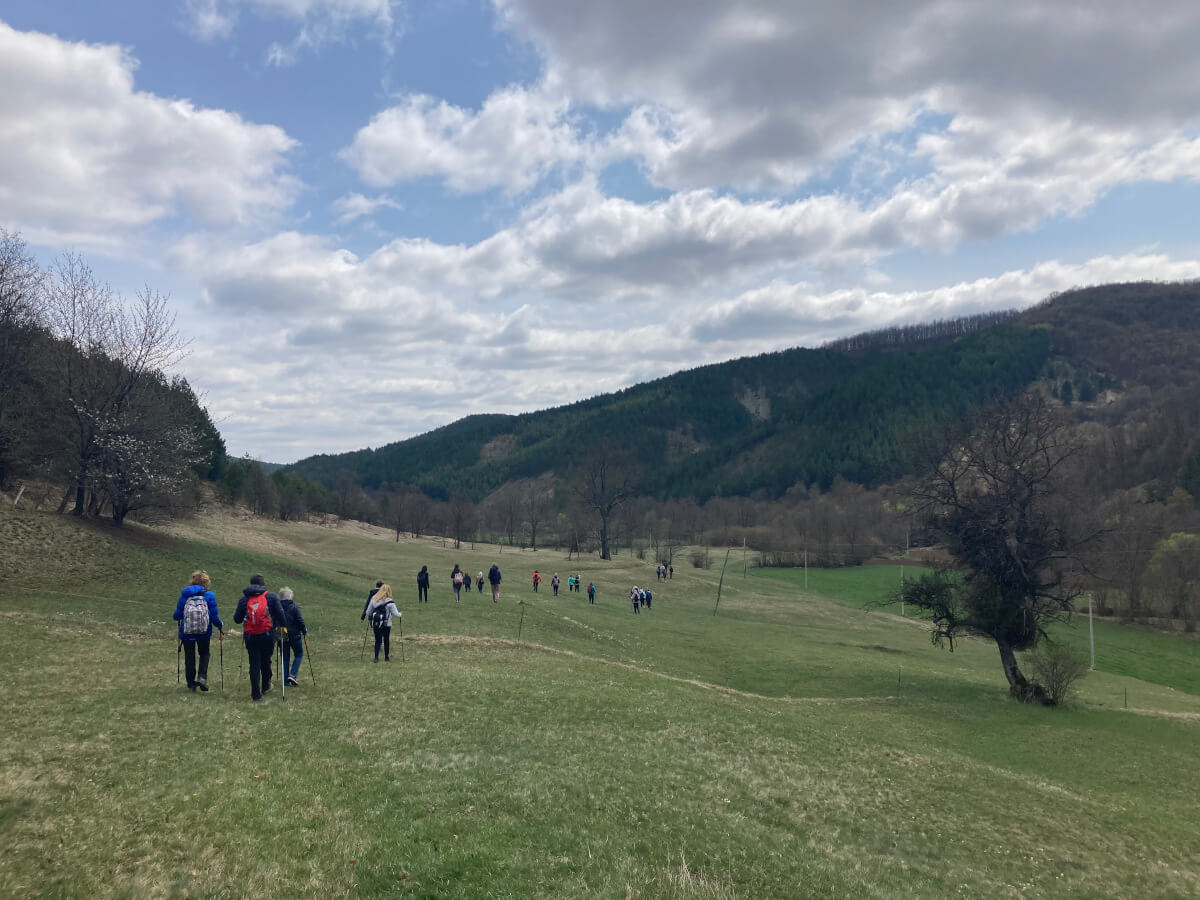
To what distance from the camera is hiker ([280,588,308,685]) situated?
55.6 feet

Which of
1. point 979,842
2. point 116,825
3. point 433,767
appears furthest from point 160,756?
point 979,842

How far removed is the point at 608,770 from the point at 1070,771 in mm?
17426

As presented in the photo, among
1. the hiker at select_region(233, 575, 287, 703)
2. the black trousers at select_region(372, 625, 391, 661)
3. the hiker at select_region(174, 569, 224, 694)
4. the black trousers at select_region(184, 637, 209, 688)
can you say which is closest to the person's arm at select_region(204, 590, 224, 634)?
the hiker at select_region(174, 569, 224, 694)

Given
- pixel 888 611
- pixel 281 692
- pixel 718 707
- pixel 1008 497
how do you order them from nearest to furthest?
1. pixel 281 692
2. pixel 718 707
3. pixel 1008 497
4. pixel 888 611

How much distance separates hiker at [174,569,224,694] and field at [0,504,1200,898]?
77cm

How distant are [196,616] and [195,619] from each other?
70 millimetres

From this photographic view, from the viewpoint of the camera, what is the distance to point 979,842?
13.5 meters

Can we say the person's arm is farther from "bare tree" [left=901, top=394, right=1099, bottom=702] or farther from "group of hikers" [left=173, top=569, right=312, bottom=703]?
"bare tree" [left=901, top=394, right=1099, bottom=702]

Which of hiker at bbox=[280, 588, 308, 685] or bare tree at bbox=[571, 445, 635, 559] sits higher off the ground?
bare tree at bbox=[571, 445, 635, 559]

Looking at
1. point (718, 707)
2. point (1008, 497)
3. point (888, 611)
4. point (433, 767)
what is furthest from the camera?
point (888, 611)

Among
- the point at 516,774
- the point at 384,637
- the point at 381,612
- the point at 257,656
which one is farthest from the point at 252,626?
the point at 384,637

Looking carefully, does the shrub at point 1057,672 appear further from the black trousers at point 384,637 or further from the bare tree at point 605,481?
the bare tree at point 605,481

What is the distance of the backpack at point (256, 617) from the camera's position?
598 inches

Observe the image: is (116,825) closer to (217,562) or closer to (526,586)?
(217,562)
